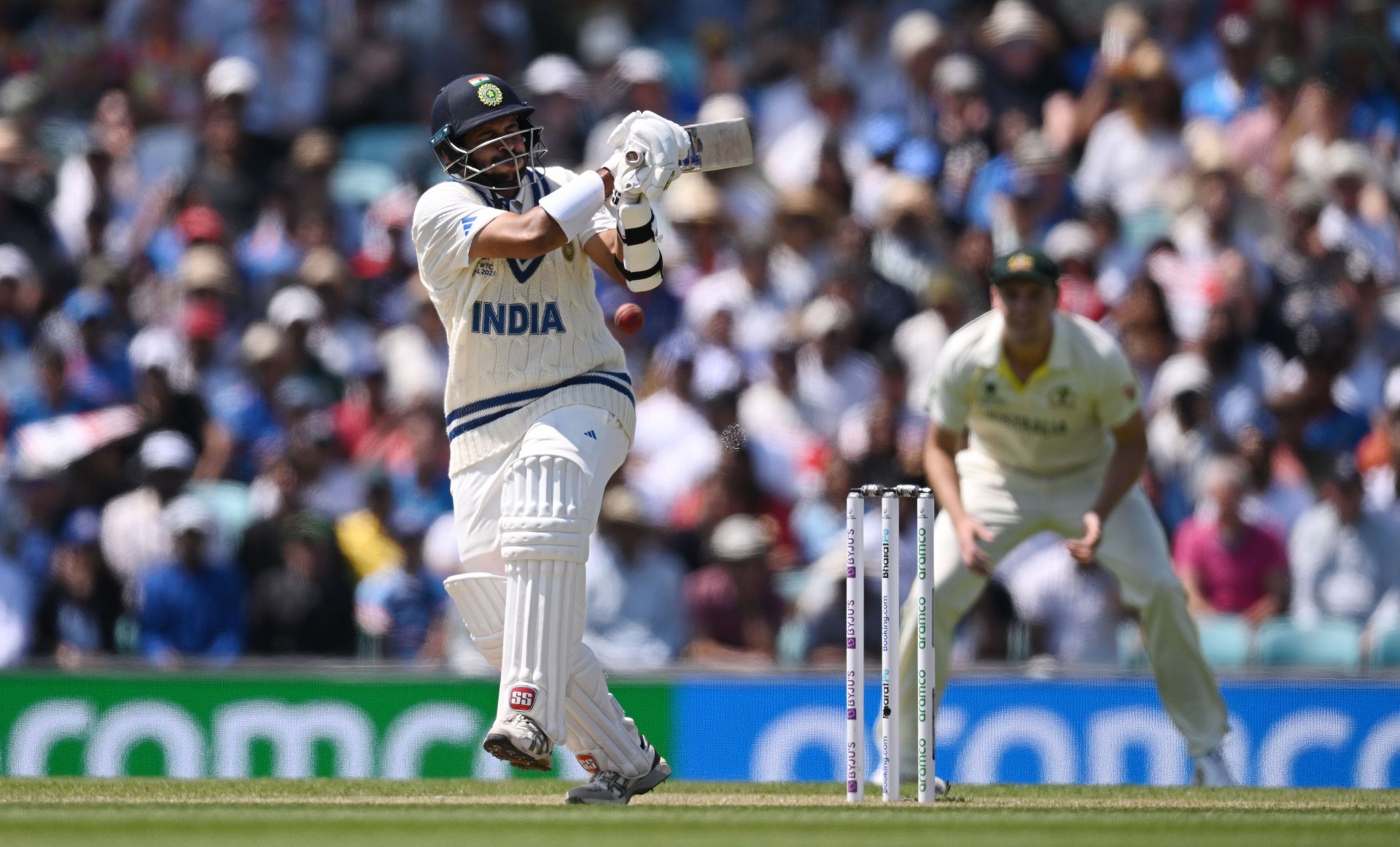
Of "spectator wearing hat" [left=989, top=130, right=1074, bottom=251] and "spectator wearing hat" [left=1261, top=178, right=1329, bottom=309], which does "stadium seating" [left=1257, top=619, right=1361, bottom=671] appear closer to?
"spectator wearing hat" [left=1261, top=178, right=1329, bottom=309]

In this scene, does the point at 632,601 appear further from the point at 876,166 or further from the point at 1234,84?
the point at 1234,84

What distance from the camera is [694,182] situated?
12.3 meters

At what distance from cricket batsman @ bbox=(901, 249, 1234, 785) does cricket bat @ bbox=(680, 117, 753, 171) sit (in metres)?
1.31

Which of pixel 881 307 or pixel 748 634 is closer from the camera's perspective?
pixel 748 634

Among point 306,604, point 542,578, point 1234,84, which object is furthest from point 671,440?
point 542,578

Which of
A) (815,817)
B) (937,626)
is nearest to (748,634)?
(937,626)

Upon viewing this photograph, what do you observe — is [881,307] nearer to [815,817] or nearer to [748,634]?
[748,634]

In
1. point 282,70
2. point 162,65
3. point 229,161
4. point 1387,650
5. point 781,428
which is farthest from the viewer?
point 162,65

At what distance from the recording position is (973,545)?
7465 mm

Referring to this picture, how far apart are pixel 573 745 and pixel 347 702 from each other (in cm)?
286

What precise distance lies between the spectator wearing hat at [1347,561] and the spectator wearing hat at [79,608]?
18.8 ft

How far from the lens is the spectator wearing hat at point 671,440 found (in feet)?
35.7

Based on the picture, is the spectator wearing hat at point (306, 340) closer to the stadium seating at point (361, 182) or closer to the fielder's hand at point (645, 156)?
the stadium seating at point (361, 182)

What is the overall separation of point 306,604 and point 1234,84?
20.9 ft
